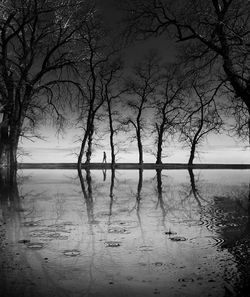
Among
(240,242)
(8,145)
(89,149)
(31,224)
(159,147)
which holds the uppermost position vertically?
(159,147)

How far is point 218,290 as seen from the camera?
11.4 ft

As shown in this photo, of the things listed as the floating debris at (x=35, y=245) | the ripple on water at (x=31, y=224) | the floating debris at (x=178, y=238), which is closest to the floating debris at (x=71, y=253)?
the floating debris at (x=35, y=245)

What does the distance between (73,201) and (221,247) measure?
5.80m

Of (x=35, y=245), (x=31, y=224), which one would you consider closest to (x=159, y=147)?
(x=31, y=224)

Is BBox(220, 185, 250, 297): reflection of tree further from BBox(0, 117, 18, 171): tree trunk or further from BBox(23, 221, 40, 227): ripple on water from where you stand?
BBox(0, 117, 18, 171): tree trunk

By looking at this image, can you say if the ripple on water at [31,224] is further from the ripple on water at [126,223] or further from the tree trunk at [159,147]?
the tree trunk at [159,147]

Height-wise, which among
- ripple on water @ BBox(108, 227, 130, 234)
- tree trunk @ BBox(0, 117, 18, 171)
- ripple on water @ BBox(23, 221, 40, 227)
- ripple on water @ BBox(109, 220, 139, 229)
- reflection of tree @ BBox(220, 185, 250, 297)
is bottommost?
reflection of tree @ BBox(220, 185, 250, 297)

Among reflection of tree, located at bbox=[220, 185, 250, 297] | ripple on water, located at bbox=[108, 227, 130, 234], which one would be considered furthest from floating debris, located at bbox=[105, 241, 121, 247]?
reflection of tree, located at bbox=[220, 185, 250, 297]

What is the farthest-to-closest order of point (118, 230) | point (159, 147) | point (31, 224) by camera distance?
point (159, 147)
point (31, 224)
point (118, 230)

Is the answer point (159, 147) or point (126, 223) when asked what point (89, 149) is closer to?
point (159, 147)

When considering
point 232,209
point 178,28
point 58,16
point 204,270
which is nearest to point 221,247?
point 204,270

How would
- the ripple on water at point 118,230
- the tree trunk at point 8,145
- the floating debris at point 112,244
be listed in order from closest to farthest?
the floating debris at point 112,244 → the ripple on water at point 118,230 → the tree trunk at point 8,145

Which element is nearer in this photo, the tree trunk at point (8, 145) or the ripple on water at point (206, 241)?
the ripple on water at point (206, 241)

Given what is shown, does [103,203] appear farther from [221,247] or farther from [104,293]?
[104,293]
